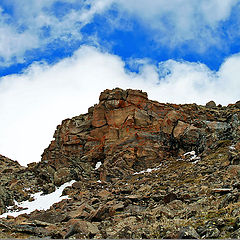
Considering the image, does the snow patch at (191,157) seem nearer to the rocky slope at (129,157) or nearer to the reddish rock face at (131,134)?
the rocky slope at (129,157)

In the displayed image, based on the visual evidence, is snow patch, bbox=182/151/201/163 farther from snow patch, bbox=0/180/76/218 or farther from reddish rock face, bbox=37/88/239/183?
snow patch, bbox=0/180/76/218

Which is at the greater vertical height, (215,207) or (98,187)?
(98,187)

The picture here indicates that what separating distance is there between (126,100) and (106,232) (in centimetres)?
3259

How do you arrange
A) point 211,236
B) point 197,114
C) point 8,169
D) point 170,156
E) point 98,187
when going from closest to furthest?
1. point 211,236
2. point 98,187
3. point 170,156
4. point 197,114
5. point 8,169

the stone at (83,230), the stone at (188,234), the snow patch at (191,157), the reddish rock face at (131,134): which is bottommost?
the stone at (188,234)

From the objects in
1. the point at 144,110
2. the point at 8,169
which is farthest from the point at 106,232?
the point at 8,169

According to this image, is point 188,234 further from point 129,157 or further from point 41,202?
point 129,157

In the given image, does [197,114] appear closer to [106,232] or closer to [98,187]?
[98,187]

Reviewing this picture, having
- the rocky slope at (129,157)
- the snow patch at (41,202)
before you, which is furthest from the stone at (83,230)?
the snow patch at (41,202)

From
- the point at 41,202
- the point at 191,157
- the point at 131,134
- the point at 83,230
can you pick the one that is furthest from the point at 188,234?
the point at 131,134

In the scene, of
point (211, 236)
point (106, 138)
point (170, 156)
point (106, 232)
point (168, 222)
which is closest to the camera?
point (211, 236)

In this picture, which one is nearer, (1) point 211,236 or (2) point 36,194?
(1) point 211,236

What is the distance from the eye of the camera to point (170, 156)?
4238 centimetres

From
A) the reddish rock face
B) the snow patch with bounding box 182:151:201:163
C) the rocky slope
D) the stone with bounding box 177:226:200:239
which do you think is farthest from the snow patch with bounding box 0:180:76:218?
the stone with bounding box 177:226:200:239
